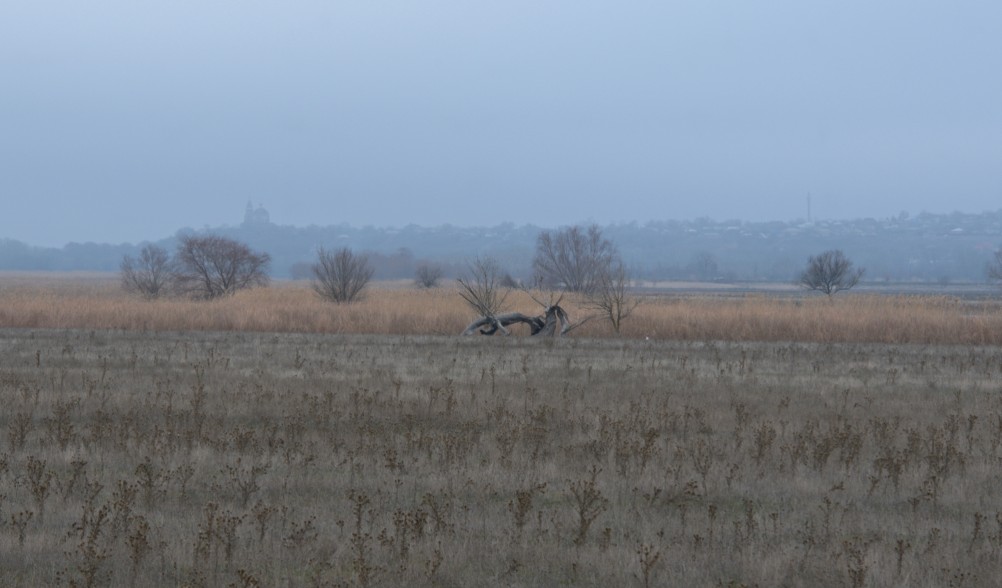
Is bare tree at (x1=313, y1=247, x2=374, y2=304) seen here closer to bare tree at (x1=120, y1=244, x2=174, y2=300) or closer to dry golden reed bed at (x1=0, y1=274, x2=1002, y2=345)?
dry golden reed bed at (x1=0, y1=274, x2=1002, y2=345)

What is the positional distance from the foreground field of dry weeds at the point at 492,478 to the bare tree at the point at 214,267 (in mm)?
38810

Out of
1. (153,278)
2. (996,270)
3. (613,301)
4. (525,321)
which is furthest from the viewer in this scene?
(996,270)

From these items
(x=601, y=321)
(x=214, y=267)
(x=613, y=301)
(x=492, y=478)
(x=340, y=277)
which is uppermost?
(x=214, y=267)

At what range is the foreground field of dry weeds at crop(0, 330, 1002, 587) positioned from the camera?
7.05m

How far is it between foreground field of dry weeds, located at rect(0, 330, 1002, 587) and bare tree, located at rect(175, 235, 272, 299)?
3881 cm

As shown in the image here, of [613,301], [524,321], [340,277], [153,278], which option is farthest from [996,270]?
[524,321]

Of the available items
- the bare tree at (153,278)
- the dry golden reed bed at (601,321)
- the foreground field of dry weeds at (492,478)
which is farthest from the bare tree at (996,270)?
the foreground field of dry weeds at (492,478)

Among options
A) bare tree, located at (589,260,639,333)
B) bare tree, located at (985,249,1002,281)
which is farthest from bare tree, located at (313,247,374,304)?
bare tree, located at (985,249,1002,281)

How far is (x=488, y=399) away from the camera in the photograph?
15133mm

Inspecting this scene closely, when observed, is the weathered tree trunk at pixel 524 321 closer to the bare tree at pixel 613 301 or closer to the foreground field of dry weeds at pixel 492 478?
the bare tree at pixel 613 301

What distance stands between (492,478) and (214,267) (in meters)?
51.3

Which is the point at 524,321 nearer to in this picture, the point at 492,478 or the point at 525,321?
the point at 525,321

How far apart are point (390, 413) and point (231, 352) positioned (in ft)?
31.3

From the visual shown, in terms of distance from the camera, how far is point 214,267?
191 ft
